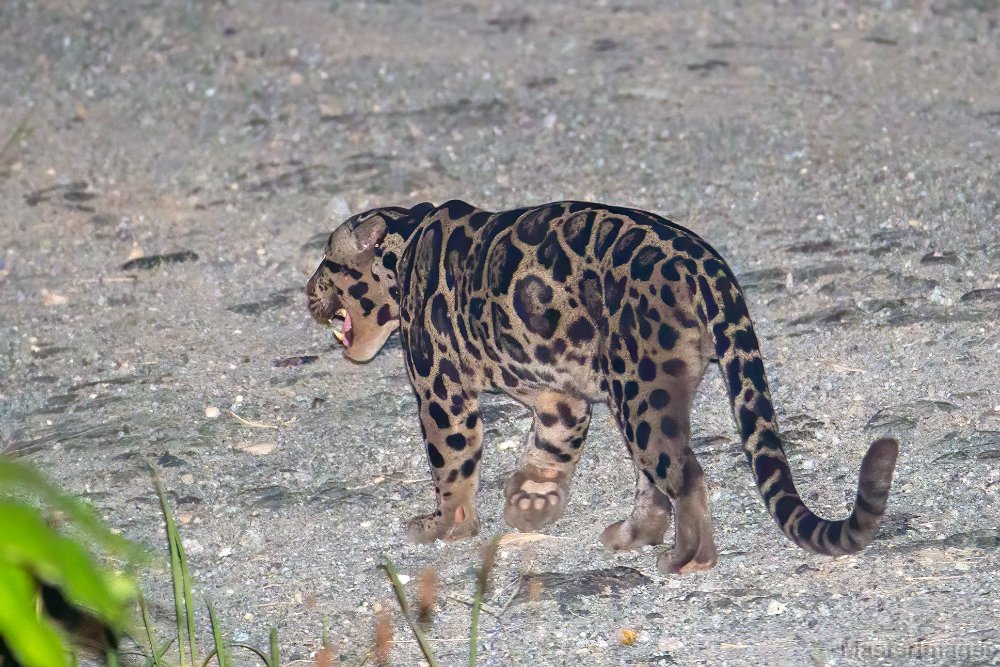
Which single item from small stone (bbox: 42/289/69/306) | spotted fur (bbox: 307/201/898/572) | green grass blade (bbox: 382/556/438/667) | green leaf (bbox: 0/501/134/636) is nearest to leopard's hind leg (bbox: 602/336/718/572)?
spotted fur (bbox: 307/201/898/572)

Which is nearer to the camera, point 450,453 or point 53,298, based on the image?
point 450,453

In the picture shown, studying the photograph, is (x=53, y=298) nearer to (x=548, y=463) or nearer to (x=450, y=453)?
(x=450, y=453)

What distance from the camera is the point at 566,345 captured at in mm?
4852

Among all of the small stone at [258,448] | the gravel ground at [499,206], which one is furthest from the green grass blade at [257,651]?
the small stone at [258,448]

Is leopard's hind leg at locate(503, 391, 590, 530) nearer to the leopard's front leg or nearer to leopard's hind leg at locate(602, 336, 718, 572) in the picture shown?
the leopard's front leg

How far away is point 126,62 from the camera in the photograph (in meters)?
9.95

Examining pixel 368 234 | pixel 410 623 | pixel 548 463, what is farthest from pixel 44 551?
pixel 368 234

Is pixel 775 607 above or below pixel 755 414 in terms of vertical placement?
below

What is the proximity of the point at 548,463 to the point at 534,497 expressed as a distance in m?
0.18

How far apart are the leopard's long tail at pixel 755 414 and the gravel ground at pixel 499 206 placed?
41 centimetres

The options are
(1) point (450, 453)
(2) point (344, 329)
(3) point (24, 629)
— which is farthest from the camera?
(2) point (344, 329)

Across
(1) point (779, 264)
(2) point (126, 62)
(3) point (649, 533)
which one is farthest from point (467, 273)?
(2) point (126, 62)

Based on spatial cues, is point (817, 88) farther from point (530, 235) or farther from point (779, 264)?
point (530, 235)

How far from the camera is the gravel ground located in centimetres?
478
